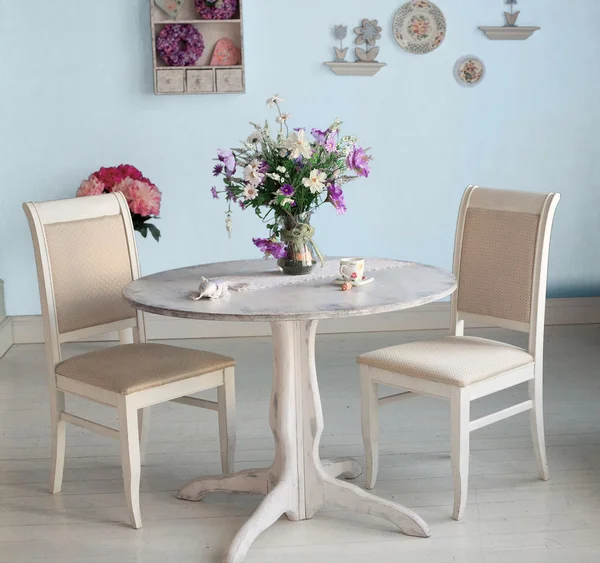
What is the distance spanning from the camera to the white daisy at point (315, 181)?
266 cm

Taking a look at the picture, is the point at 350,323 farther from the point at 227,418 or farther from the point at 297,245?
the point at 297,245

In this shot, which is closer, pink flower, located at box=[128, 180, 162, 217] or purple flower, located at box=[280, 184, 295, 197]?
purple flower, located at box=[280, 184, 295, 197]

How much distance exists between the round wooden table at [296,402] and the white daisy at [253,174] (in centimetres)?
31

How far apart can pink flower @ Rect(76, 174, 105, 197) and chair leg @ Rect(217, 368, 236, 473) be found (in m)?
1.63

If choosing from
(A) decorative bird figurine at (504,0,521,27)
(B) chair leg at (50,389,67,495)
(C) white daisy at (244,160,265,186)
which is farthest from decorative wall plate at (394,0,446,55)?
(B) chair leg at (50,389,67,495)

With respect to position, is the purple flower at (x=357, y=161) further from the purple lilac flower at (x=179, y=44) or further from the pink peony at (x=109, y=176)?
the purple lilac flower at (x=179, y=44)

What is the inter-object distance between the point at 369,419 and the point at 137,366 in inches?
29.3

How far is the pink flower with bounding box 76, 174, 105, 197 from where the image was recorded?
427cm

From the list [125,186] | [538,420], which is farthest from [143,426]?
[125,186]

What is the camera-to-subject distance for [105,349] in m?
3.01

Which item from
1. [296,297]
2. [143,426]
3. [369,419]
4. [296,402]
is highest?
[296,297]

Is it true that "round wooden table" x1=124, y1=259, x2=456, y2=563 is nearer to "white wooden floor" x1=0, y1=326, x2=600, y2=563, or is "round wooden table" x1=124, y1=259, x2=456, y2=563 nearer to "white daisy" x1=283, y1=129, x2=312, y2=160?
"white wooden floor" x1=0, y1=326, x2=600, y2=563

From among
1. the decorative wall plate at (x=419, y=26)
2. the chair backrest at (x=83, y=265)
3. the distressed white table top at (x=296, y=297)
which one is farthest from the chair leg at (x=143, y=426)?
the decorative wall plate at (x=419, y=26)

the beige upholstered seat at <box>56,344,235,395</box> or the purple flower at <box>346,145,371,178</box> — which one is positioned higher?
the purple flower at <box>346,145,371,178</box>
